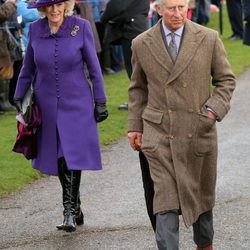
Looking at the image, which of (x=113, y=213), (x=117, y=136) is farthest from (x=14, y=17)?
(x=113, y=213)

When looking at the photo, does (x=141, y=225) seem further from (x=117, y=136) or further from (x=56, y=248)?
(x=117, y=136)

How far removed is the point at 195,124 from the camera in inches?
231

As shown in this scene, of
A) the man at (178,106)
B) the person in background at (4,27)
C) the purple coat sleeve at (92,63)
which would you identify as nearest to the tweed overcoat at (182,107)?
the man at (178,106)

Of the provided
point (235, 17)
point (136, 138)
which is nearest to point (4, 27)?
point (136, 138)

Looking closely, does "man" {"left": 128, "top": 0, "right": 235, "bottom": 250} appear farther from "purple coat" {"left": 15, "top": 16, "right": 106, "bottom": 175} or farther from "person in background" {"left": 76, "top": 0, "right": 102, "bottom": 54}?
"person in background" {"left": 76, "top": 0, "right": 102, "bottom": 54}

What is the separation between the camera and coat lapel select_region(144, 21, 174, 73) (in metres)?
5.84

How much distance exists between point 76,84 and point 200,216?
1.63 meters

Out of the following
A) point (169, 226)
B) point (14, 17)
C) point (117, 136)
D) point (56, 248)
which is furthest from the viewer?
point (14, 17)

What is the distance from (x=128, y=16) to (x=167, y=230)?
6379 millimetres

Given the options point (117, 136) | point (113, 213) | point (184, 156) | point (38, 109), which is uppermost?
point (184, 156)

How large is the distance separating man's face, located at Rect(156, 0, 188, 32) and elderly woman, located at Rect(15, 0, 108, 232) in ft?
4.63

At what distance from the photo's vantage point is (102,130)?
11.3 metres

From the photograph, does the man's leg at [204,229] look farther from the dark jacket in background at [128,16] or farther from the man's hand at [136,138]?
the dark jacket in background at [128,16]

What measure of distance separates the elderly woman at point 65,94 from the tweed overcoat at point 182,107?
4.17 feet
